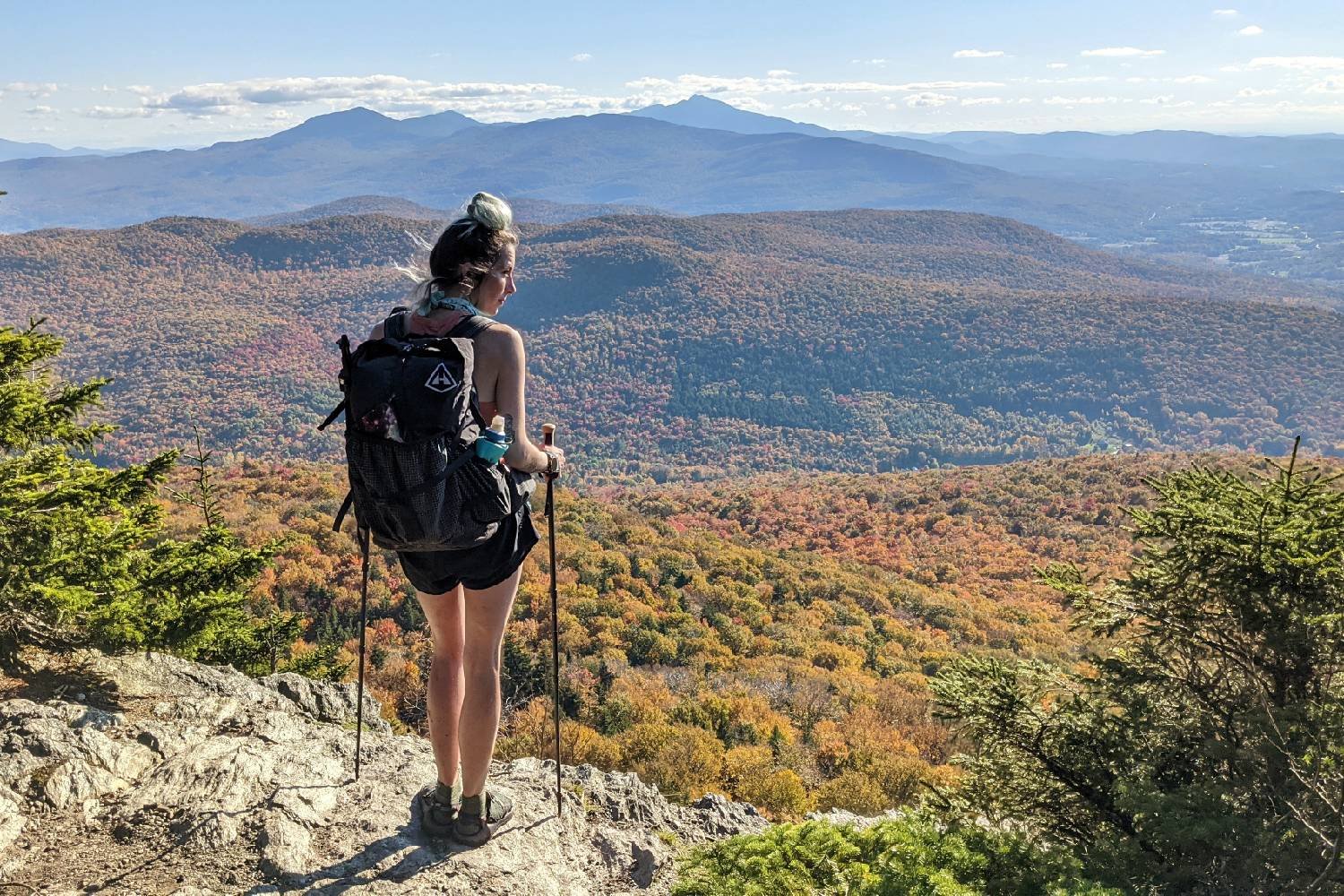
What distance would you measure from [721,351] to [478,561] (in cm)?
13555

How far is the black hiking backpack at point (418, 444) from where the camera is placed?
7.31ft

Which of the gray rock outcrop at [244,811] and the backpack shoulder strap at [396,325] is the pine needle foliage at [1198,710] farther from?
the backpack shoulder strap at [396,325]

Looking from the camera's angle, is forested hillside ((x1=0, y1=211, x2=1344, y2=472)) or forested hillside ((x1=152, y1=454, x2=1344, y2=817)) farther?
forested hillside ((x1=0, y1=211, x2=1344, y2=472))

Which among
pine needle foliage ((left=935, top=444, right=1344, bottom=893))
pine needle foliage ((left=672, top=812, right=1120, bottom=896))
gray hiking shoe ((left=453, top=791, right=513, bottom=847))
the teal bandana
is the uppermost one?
the teal bandana

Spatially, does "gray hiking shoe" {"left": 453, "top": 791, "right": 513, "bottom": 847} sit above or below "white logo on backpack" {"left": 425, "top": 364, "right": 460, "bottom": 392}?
below

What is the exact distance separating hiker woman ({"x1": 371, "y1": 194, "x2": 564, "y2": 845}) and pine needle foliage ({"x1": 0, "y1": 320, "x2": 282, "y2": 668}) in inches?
77.9

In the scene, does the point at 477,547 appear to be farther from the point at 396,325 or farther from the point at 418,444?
the point at 396,325

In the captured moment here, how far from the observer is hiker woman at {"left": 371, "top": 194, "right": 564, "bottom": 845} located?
243cm

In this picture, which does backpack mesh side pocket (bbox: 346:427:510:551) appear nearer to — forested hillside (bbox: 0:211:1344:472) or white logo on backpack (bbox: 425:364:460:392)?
white logo on backpack (bbox: 425:364:460:392)

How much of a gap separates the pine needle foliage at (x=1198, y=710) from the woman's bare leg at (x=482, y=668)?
218 cm

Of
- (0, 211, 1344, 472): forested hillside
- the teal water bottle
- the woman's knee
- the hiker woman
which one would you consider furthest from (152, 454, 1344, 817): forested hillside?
(0, 211, 1344, 472): forested hillside

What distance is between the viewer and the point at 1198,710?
341cm

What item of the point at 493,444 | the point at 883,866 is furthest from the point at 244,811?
the point at 883,866

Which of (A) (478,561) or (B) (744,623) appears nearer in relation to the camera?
(A) (478,561)
